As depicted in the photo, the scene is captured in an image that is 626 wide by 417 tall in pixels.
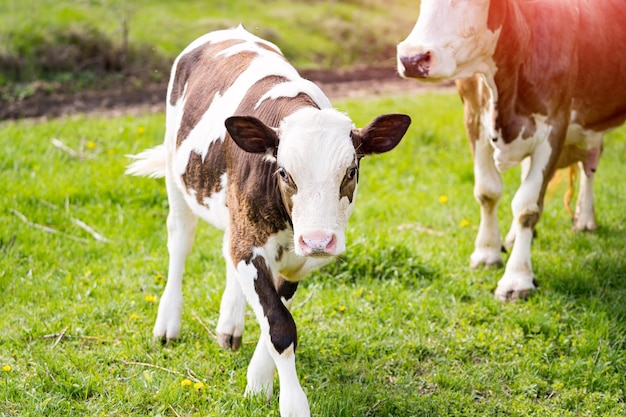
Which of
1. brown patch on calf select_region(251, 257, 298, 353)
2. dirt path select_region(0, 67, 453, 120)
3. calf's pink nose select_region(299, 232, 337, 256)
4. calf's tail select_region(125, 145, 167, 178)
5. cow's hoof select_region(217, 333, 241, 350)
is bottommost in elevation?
dirt path select_region(0, 67, 453, 120)

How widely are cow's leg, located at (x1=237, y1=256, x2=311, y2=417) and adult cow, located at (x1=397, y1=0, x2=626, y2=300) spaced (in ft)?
5.78

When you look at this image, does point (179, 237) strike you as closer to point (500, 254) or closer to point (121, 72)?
point (500, 254)

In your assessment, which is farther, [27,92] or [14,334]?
[27,92]

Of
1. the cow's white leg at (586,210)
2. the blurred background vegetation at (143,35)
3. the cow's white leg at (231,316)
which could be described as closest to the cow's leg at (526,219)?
the cow's white leg at (586,210)

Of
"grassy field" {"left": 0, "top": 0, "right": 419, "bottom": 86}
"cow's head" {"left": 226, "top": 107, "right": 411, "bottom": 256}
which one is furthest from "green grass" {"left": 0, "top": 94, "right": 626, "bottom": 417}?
"grassy field" {"left": 0, "top": 0, "right": 419, "bottom": 86}

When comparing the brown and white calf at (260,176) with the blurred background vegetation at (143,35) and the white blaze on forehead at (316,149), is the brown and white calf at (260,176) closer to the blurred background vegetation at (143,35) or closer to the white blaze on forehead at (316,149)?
the white blaze on forehead at (316,149)

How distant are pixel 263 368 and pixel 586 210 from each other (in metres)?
3.70

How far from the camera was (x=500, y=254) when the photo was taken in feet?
22.0

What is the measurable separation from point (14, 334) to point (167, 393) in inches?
47.0

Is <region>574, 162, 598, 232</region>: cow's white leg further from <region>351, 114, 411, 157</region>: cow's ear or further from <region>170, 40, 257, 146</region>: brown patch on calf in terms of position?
<region>351, 114, 411, 157</region>: cow's ear

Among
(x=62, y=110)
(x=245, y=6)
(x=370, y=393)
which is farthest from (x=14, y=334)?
(x=245, y=6)

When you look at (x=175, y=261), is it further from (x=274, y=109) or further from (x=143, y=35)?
(x=143, y=35)

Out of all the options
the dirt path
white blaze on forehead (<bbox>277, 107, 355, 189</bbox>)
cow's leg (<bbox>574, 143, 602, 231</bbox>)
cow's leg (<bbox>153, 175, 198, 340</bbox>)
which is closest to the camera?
white blaze on forehead (<bbox>277, 107, 355, 189</bbox>)

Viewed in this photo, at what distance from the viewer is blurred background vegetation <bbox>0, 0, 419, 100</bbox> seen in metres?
11.1
